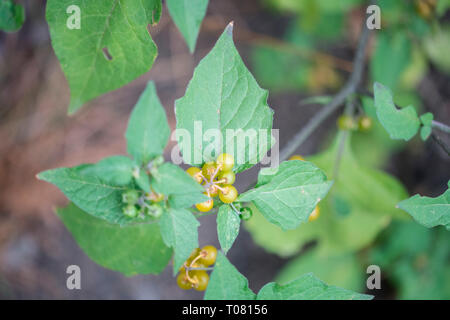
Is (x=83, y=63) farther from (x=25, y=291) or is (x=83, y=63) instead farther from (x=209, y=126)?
(x=25, y=291)

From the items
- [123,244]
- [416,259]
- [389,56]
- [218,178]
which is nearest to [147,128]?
[218,178]

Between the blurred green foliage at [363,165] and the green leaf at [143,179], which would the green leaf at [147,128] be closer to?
the green leaf at [143,179]

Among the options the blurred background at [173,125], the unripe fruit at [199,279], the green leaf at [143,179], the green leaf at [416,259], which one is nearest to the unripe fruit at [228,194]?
the green leaf at [143,179]

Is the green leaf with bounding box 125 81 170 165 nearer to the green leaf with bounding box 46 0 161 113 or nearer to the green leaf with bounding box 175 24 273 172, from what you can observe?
the green leaf with bounding box 175 24 273 172

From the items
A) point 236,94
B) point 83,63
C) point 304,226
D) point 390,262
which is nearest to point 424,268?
point 390,262

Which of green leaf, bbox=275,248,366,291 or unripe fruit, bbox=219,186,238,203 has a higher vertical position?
unripe fruit, bbox=219,186,238,203

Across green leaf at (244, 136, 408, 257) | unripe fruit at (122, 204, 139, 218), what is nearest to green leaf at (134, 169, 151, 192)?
unripe fruit at (122, 204, 139, 218)
